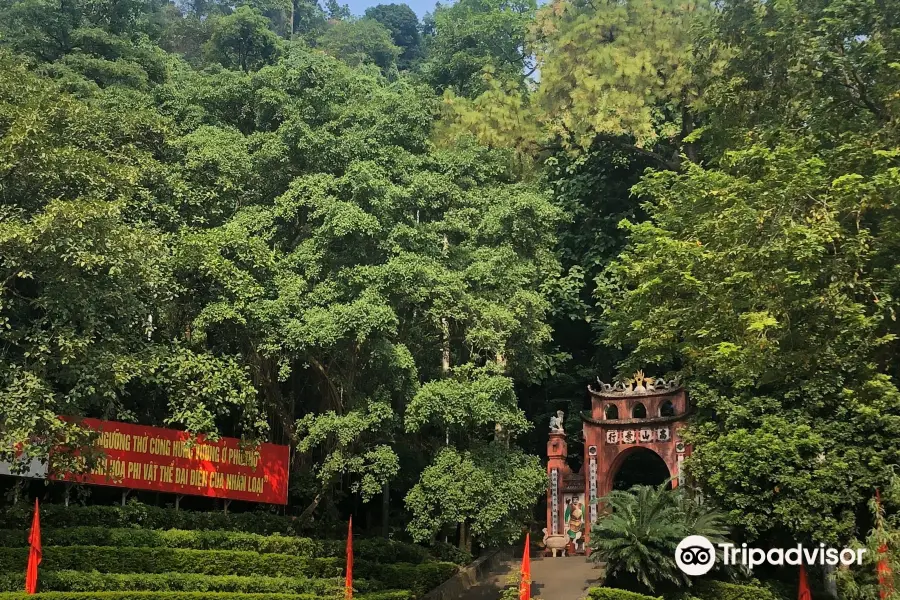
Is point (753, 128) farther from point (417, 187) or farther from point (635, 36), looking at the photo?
point (417, 187)

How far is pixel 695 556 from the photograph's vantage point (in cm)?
1273

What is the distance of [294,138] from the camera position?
1590 cm

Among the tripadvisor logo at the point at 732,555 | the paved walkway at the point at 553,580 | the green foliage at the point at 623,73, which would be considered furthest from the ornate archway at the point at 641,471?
the tripadvisor logo at the point at 732,555

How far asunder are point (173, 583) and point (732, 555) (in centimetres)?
780

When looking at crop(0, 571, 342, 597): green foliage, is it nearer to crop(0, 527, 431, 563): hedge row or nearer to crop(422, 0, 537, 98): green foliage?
crop(0, 527, 431, 563): hedge row

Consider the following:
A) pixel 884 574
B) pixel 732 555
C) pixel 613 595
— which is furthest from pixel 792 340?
pixel 613 595

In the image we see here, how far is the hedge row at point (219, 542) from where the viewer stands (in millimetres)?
13031

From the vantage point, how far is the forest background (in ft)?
41.4

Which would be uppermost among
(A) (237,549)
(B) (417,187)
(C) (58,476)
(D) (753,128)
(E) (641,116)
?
(E) (641,116)

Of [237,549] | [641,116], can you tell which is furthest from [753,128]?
[237,549]

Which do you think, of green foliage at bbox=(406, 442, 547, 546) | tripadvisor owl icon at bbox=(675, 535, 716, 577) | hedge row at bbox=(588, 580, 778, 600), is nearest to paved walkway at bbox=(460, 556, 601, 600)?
green foliage at bbox=(406, 442, 547, 546)

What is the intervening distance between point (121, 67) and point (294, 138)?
601 centimetres

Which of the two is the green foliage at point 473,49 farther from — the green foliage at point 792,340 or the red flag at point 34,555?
the red flag at point 34,555

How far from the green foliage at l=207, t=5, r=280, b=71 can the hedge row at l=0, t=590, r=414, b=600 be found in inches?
715
